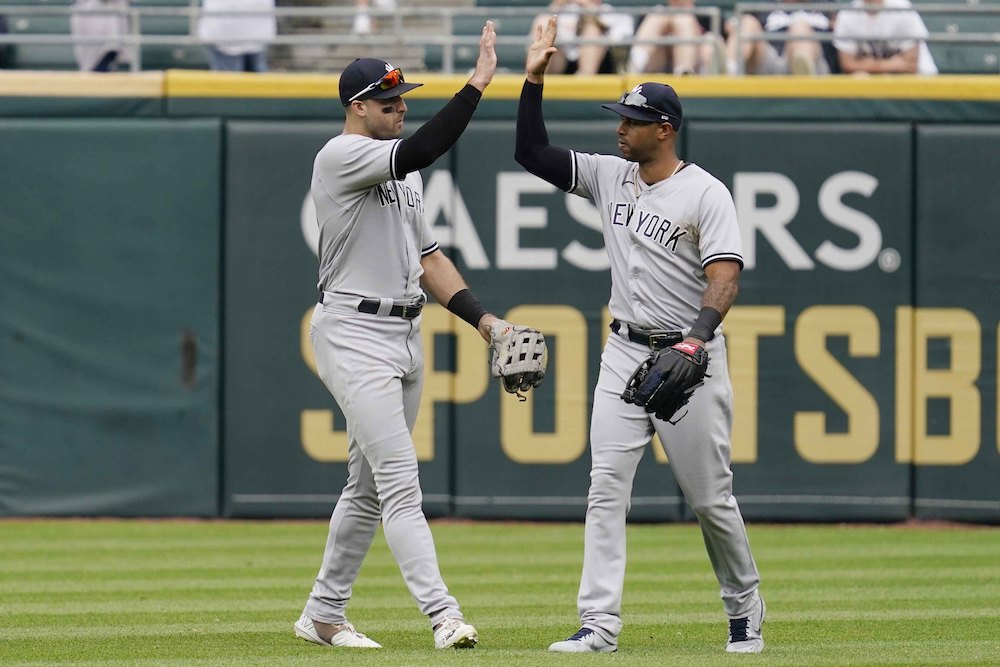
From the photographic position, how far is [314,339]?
5.61 meters

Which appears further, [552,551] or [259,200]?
[259,200]

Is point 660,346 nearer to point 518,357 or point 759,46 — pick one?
point 518,357

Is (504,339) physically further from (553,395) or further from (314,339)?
(553,395)

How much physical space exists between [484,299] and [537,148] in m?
4.68

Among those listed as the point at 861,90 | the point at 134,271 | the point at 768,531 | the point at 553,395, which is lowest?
the point at 768,531

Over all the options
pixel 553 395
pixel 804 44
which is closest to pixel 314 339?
pixel 553 395

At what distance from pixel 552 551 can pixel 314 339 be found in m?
3.88

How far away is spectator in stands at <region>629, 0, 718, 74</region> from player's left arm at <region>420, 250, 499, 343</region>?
5277 mm

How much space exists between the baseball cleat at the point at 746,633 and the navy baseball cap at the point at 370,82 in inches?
84.9

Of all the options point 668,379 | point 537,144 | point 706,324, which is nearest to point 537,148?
point 537,144

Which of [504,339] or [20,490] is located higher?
[504,339]

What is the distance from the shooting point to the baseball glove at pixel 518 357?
545cm

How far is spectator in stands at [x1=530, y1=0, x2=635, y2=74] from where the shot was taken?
36.0 ft

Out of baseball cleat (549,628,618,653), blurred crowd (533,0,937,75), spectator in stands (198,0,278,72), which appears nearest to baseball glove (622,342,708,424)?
baseball cleat (549,628,618,653)
